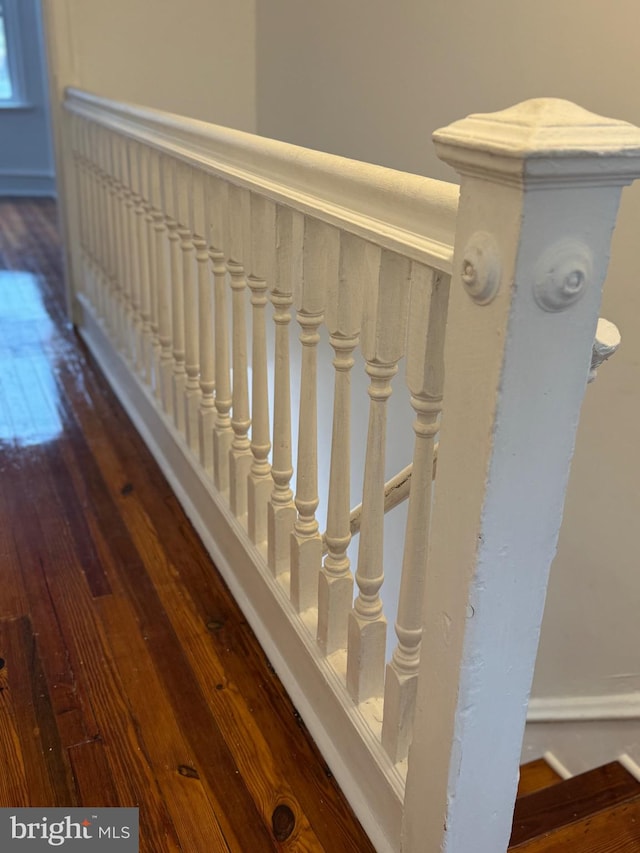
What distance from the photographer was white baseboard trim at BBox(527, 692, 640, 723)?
7.69 ft

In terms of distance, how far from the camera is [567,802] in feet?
5.48

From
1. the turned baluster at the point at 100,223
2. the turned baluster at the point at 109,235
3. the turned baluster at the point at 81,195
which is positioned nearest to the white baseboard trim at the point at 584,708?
the turned baluster at the point at 109,235

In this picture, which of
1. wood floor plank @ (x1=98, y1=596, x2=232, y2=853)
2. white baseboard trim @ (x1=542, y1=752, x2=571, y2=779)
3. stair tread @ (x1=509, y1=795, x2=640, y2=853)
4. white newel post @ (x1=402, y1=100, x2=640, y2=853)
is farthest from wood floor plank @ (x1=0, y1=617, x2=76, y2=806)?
white baseboard trim @ (x1=542, y1=752, x2=571, y2=779)

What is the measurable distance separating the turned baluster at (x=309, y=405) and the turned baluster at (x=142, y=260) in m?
1.09

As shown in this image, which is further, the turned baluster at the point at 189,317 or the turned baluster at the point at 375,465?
the turned baluster at the point at 189,317

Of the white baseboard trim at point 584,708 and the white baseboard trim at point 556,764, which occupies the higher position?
the white baseboard trim at point 584,708

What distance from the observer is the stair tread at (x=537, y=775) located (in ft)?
7.98

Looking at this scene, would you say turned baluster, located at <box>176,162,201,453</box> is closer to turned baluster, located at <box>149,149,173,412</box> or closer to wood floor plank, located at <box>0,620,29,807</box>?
turned baluster, located at <box>149,149,173,412</box>

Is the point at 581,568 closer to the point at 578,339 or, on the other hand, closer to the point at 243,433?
the point at 243,433

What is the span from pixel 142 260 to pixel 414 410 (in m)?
1.36

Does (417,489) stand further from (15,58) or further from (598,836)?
(15,58)

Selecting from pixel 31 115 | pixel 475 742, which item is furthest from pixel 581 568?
pixel 31 115

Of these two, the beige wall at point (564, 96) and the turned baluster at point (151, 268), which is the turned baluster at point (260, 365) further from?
the beige wall at point (564, 96)

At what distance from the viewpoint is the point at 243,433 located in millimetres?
1671
